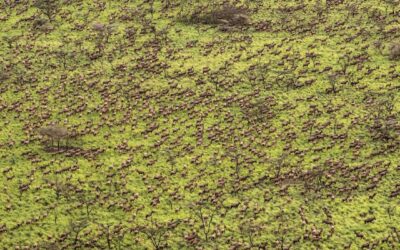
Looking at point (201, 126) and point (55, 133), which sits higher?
point (55, 133)

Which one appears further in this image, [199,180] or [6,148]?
[6,148]

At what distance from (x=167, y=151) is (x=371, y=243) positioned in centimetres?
→ 1182

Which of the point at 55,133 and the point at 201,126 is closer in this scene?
the point at 55,133

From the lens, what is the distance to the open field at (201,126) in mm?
21531

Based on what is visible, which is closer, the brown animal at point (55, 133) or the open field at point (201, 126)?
the open field at point (201, 126)

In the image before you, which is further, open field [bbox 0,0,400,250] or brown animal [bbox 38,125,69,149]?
brown animal [bbox 38,125,69,149]

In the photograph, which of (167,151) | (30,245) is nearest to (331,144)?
(167,151)

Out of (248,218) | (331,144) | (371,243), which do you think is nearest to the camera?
(371,243)

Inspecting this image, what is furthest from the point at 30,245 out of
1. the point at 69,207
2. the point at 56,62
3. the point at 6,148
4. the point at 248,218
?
the point at 56,62

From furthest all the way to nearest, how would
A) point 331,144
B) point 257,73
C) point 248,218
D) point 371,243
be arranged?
1. point 257,73
2. point 331,144
3. point 248,218
4. point 371,243

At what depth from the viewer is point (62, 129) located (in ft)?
88.8

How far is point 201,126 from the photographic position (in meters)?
28.2

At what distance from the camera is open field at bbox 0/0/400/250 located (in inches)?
848

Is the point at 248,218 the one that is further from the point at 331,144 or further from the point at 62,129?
the point at 62,129
